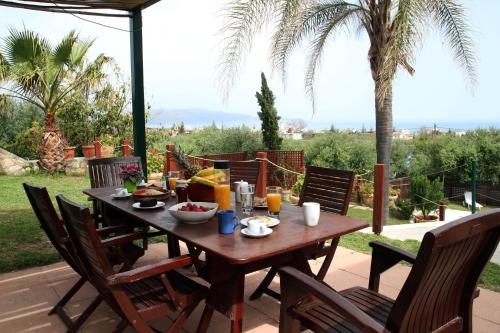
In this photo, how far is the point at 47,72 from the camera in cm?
890

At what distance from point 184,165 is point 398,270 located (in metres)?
1.96

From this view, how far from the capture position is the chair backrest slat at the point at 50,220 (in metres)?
2.29

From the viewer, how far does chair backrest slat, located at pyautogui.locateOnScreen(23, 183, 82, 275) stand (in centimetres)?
229

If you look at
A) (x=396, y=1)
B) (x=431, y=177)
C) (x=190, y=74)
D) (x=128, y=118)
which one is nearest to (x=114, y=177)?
(x=396, y=1)

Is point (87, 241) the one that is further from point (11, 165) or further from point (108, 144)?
point (108, 144)

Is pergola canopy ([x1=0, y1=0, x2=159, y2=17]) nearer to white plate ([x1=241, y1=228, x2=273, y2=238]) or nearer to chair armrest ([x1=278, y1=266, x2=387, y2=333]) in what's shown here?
white plate ([x1=241, y1=228, x2=273, y2=238])

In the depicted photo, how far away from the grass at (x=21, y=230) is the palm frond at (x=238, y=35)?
2.86m

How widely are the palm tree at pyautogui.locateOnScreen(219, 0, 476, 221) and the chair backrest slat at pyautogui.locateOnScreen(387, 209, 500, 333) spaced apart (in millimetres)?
4327

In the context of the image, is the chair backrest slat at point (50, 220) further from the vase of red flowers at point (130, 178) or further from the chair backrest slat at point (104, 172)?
the chair backrest slat at point (104, 172)

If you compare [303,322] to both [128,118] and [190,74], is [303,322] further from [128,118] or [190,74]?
[190,74]

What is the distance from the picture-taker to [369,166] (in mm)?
13406

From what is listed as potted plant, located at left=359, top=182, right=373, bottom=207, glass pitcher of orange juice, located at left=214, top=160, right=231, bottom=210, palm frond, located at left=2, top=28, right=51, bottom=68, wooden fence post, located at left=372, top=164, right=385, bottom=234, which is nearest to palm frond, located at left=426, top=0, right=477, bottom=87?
wooden fence post, located at left=372, top=164, right=385, bottom=234

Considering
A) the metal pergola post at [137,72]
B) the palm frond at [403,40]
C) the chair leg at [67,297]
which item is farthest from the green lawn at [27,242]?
the palm frond at [403,40]

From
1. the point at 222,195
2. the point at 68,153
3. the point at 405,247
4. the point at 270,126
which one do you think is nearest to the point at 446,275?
the point at 222,195
